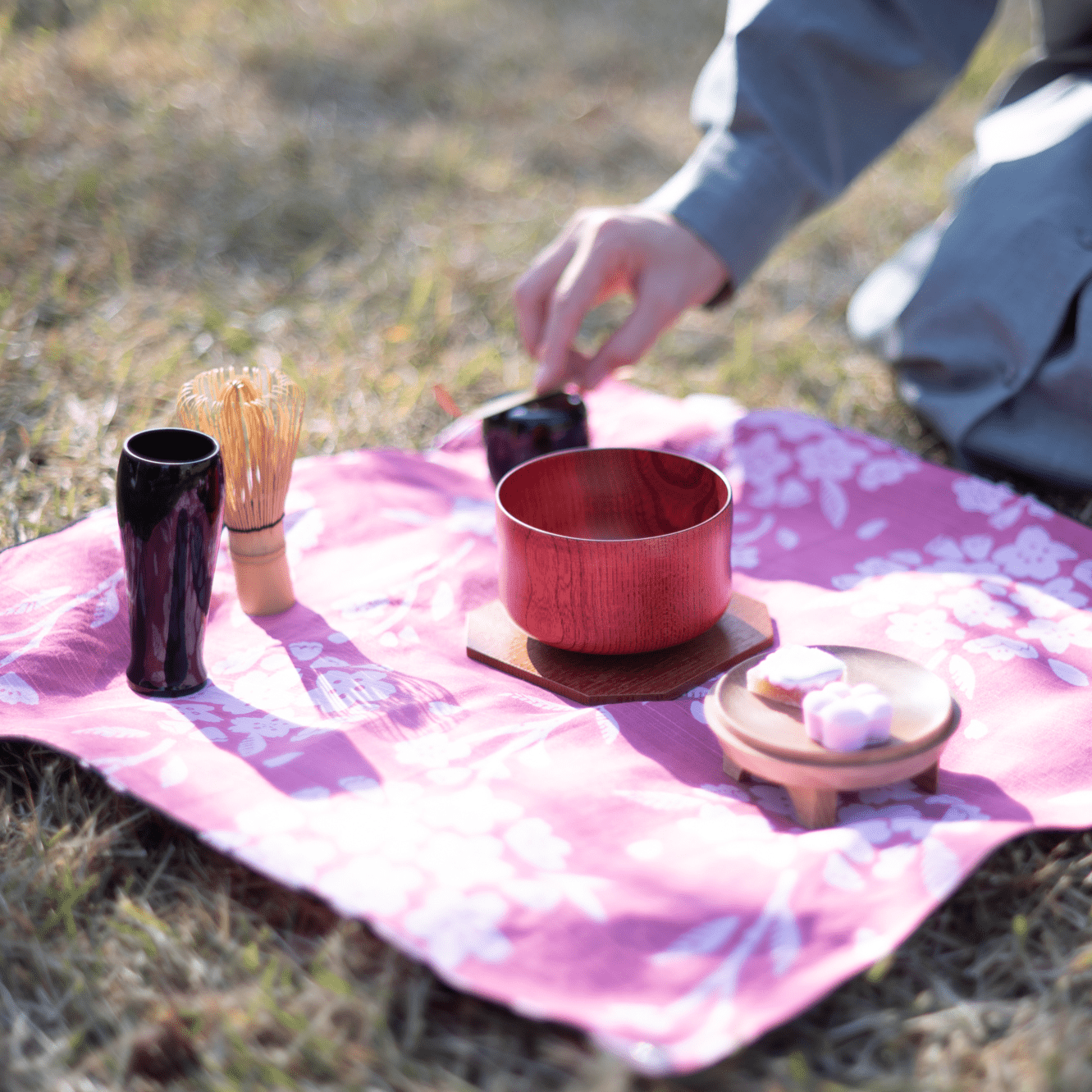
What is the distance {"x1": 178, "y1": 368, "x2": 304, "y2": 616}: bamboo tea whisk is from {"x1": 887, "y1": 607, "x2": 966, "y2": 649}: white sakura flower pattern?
541 mm

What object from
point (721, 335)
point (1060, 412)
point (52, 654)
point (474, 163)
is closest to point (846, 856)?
point (52, 654)

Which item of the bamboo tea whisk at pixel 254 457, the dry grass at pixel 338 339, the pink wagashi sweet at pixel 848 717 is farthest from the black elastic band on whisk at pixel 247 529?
the pink wagashi sweet at pixel 848 717

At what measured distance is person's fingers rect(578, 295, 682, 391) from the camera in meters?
1.24

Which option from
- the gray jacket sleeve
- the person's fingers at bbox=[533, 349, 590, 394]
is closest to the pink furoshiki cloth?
the person's fingers at bbox=[533, 349, 590, 394]

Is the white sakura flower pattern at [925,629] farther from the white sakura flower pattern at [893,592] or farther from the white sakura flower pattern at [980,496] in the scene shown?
the white sakura flower pattern at [980,496]

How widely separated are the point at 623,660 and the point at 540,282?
54cm

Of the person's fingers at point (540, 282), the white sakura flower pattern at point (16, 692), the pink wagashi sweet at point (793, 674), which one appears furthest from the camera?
the person's fingers at point (540, 282)

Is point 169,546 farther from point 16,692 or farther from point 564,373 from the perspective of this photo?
point 564,373

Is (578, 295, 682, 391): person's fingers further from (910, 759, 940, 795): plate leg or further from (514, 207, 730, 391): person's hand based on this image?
(910, 759, 940, 795): plate leg

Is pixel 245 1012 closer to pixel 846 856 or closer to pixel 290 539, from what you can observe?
pixel 846 856

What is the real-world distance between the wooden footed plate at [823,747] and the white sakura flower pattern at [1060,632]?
0.21m

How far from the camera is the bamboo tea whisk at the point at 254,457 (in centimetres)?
89

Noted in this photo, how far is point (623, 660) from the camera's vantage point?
0.90 meters

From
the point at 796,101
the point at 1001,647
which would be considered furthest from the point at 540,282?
the point at 1001,647
